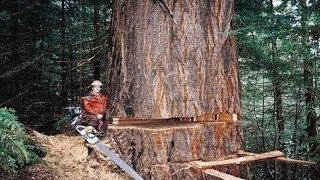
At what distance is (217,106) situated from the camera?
15.1ft

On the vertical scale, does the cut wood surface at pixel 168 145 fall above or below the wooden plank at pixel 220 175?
above

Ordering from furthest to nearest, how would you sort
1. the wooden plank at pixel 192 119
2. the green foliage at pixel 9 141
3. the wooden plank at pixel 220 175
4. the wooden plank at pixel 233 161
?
1. the wooden plank at pixel 192 119
2. the wooden plank at pixel 233 161
3. the wooden plank at pixel 220 175
4. the green foliage at pixel 9 141

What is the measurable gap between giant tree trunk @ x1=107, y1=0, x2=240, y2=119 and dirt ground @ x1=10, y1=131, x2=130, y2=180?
69 centimetres

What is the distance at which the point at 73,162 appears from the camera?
14.7 ft

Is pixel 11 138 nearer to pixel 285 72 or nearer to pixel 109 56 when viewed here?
pixel 109 56

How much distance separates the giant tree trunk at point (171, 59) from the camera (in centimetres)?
444

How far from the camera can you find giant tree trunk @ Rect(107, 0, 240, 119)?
444 centimetres

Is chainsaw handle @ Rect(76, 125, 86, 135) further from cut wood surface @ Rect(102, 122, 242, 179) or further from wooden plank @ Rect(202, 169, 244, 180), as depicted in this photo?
wooden plank @ Rect(202, 169, 244, 180)

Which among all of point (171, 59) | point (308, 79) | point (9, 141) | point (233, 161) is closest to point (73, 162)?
point (9, 141)

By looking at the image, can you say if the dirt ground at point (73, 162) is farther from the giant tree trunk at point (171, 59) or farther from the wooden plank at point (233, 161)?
the wooden plank at point (233, 161)

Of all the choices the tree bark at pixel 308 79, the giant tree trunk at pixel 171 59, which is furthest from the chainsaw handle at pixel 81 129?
the tree bark at pixel 308 79

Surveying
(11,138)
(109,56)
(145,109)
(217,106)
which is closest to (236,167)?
(217,106)

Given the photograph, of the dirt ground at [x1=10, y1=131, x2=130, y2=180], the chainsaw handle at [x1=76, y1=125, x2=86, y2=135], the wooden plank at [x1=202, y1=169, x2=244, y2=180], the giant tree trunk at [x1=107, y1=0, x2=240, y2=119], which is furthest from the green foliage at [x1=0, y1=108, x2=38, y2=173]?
the wooden plank at [x1=202, y1=169, x2=244, y2=180]

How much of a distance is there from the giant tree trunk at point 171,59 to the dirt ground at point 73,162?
0.69 metres
